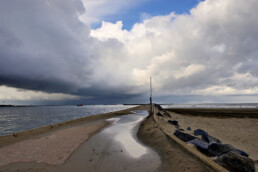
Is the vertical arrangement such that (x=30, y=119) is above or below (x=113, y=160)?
below

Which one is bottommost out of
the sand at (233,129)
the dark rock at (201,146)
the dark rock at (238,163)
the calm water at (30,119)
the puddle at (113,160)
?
the calm water at (30,119)

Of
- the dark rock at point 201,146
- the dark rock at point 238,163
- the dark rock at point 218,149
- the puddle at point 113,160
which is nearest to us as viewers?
the dark rock at point 238,163

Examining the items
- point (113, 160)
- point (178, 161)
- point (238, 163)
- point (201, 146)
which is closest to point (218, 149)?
point (201, 146)

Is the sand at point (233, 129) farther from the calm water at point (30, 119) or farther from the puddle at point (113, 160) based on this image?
the calm water at point (30, 119)

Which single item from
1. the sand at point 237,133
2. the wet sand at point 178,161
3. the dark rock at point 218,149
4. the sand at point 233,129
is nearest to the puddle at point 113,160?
the wet sand at point 178,161

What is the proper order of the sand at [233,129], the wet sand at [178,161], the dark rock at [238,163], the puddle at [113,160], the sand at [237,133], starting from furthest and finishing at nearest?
the sand at [233,129] → the sand at [237,133] → the puddle at [113,160] → the wet sand at [178,161] → the dark rock at [238,163]

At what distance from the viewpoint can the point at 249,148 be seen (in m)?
10.4

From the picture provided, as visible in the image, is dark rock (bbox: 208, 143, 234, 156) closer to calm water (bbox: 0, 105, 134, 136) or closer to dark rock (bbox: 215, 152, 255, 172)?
dark rock (bbox: 215, 152, 255, 172)

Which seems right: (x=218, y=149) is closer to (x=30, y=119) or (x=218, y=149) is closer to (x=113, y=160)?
(x=113, y=160)

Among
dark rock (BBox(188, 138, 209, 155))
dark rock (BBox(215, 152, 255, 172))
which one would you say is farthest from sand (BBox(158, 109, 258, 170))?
dark rock (BBox(215, 152, 255, 172))

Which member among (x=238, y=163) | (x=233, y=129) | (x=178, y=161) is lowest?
(x=233, y=129)

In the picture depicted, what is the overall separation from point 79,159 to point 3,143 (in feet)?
28.3

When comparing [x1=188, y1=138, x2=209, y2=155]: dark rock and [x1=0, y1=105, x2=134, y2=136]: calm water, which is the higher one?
[x1=188, y1=138, x2=209, y2=155]: dark rock

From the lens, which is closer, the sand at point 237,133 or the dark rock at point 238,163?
the dark rock at point 238,163
